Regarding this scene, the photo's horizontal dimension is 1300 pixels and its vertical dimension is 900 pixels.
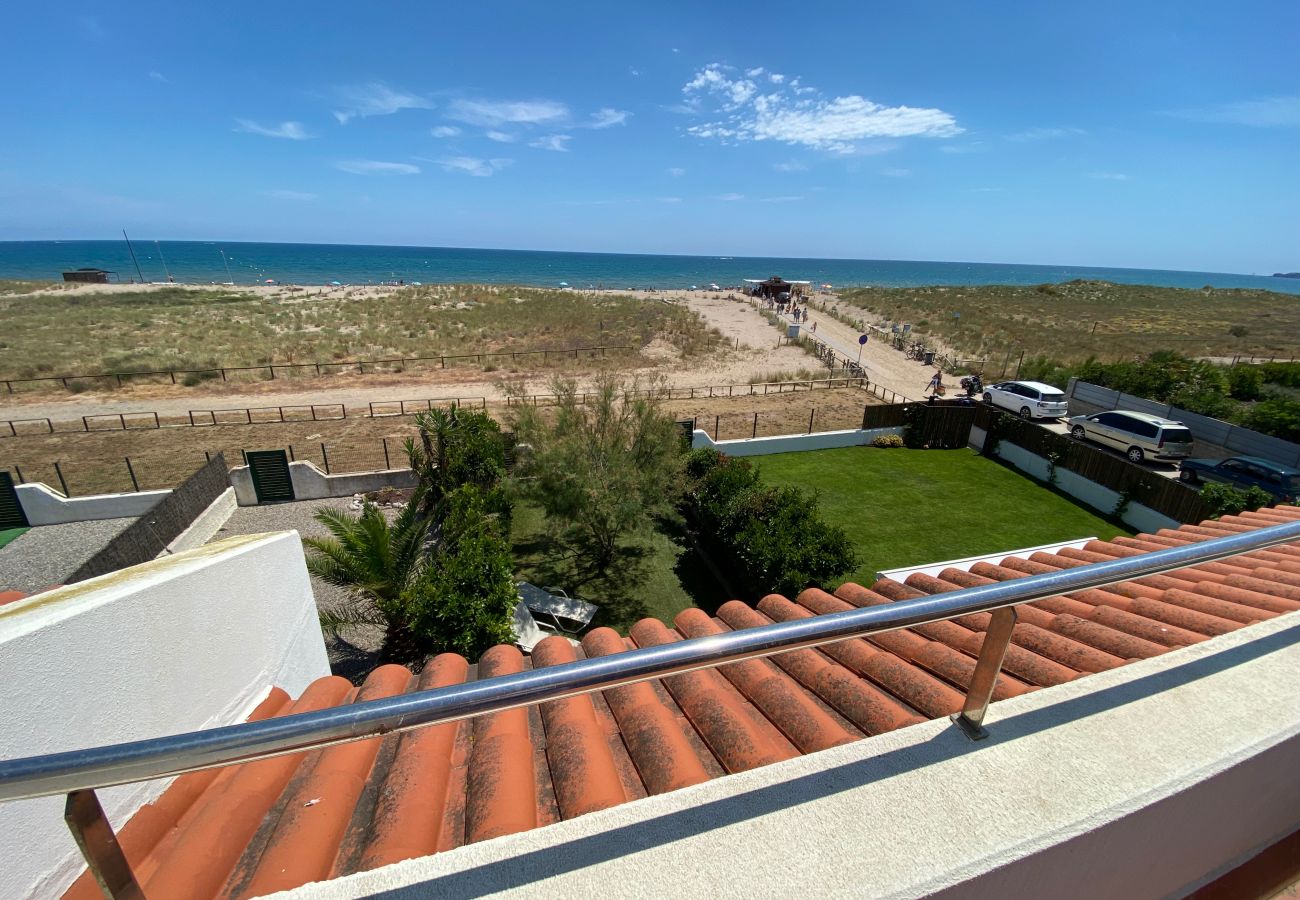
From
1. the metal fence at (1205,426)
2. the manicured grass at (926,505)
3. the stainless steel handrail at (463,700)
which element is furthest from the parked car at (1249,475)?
the stainless steel handrail at (463,700)

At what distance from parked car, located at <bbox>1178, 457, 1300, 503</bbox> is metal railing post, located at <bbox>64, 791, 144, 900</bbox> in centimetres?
2155

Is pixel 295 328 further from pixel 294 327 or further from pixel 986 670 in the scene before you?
pixel 986 670

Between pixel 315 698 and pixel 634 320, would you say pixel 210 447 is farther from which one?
pixel 634 320

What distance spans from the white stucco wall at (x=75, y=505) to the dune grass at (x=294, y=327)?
63.6ft

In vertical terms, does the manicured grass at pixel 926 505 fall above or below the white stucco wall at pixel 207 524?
below

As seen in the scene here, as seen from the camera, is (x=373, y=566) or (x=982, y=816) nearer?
(x=982, y=816)

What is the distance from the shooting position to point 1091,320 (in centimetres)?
6012

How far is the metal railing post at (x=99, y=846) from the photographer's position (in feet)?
4.01

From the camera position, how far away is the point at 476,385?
29391 mm

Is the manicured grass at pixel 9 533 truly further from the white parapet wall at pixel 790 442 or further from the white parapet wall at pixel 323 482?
the white parapet wall at pixel 790 442

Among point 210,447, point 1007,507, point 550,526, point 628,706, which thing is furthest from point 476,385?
point 628,706

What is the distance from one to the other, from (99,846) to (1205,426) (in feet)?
101

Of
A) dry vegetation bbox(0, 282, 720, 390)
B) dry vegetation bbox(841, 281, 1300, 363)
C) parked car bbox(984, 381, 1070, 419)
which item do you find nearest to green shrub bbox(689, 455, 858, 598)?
parked car bbox(984, 381, 1070, 419)

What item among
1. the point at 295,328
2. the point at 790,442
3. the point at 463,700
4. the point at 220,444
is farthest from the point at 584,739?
the point at 295,328
